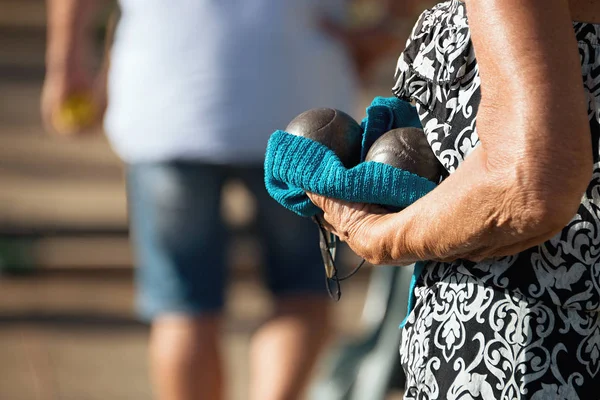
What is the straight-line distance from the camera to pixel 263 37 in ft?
9.79

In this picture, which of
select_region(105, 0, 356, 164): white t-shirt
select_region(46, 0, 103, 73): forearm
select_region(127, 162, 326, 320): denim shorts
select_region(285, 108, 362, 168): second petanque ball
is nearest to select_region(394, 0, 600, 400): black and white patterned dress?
select_region(285, 108, 362, 168): second petanque ball

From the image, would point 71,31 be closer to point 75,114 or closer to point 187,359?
point 75,114

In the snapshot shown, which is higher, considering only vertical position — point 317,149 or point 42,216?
point 317,149

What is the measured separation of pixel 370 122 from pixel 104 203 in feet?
16.2

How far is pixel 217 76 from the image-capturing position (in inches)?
117

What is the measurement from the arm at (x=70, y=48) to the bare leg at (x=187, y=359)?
92 centimetres

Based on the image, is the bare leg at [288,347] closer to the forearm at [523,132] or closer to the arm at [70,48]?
the arm at [70,48]

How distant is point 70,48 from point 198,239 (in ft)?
2.85

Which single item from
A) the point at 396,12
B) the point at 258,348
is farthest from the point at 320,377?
the point at 396,12

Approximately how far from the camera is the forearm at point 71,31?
3.38m

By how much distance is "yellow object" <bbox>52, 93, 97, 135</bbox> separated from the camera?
3.45m

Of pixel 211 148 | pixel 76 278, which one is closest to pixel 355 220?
pixel 211 148

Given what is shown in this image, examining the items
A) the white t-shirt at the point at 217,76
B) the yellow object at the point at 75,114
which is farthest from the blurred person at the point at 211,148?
the yellow object at the point at 75,114

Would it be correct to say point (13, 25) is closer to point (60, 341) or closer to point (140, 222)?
point (60, 341)
